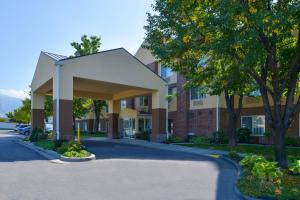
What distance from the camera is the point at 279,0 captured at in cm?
1277

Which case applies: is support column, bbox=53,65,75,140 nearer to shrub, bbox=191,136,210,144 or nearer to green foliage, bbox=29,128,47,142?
green foliage, bbox=29,128,47,142

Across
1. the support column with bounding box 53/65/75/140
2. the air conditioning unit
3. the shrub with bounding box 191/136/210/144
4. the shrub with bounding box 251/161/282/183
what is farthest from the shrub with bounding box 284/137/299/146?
the shrub with bounding box 251/161/282/183

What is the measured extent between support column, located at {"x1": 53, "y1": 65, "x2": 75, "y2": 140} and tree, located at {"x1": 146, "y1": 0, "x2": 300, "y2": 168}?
751 cm

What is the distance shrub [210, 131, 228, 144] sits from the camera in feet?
94.1

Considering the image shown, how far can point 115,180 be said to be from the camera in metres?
10.8

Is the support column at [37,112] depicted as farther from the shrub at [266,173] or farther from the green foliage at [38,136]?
the shrub at [266,173]

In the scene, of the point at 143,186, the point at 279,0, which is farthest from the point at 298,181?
the point at 279,0

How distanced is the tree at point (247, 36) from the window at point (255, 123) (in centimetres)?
1353

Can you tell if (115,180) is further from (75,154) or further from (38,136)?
(38,136)

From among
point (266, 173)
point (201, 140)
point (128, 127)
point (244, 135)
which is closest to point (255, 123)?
point (244, 135)

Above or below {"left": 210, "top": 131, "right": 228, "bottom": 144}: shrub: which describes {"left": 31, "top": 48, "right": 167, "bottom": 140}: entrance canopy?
above

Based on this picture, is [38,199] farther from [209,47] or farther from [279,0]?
[279,0]

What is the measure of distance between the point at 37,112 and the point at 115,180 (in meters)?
22.2

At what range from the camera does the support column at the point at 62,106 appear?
69.7 ft
